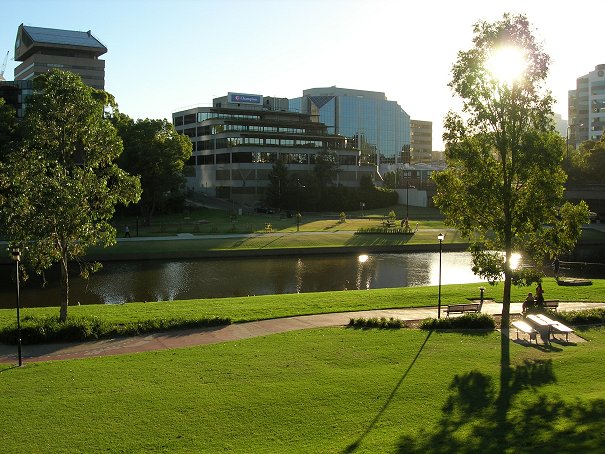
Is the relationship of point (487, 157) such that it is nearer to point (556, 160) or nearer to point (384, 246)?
point (556, 160)

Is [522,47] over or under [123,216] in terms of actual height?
over

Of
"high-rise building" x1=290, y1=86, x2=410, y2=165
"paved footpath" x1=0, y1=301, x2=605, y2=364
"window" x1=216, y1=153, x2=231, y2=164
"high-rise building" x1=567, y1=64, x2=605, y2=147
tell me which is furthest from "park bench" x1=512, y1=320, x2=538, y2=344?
"high-rise building" x1=567, y1=64, x2=605, y2=147

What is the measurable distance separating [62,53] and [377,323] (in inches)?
5750

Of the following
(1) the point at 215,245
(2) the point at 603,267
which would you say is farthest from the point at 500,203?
(1) the point at 215,245

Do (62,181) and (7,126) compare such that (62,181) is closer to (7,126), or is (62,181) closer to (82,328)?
(82,328)

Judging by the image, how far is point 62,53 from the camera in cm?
14488

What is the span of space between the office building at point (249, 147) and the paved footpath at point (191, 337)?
252 ft

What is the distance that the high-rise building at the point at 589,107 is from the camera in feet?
565

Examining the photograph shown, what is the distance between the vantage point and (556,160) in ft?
65.3

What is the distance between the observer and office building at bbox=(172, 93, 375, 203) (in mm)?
102250

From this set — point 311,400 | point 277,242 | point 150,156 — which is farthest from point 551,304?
point 150,156

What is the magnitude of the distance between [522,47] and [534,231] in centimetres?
653

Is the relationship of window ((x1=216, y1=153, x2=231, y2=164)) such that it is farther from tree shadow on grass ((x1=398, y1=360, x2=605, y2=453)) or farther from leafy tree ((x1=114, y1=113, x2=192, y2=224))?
tree shadow on grass ((x1=398, y1=360, x2=605, y2=453))

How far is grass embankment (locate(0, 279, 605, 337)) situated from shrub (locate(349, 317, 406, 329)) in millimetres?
3075
